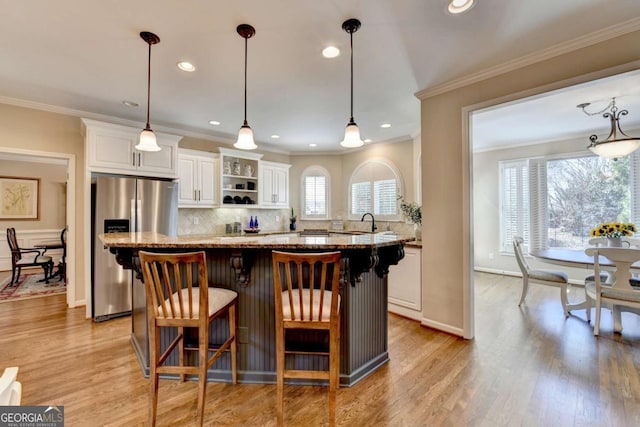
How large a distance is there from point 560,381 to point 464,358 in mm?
660

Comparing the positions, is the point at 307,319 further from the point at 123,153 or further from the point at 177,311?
the point at 123,153

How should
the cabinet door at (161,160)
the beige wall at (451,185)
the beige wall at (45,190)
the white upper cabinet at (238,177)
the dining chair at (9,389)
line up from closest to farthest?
the dining chair at (9,389), the beige wall at (451,185), the cabinet door at (161,160), the white upper cabinet at (238,177), the beige wall at (45,190)

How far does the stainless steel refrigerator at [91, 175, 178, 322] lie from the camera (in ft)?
11.6

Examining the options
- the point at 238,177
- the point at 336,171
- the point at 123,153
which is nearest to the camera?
the point at 123,153

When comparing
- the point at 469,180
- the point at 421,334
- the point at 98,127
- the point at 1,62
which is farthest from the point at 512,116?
the point at 1,62

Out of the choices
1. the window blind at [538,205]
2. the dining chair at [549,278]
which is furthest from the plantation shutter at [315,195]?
the window blind at [538,205]

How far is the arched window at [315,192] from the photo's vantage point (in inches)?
247

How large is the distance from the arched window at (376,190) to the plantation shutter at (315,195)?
23.9 inches

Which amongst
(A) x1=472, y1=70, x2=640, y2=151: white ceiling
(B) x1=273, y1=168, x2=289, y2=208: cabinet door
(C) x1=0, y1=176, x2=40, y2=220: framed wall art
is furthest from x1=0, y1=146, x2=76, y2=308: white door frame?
(A) x1=472, y1=70, x2=640, y2=151: white ceiling

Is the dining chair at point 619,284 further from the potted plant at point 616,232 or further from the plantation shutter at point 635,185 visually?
the plantation shutter at point 635,185

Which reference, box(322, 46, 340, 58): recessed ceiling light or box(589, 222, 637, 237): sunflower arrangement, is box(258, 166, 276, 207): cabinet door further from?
box(589, 222, 637, 237): sunflower arrangement

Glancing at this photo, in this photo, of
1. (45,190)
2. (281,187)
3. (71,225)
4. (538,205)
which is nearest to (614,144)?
(538,205)

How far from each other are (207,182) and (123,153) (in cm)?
130

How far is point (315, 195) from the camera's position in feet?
20.6
